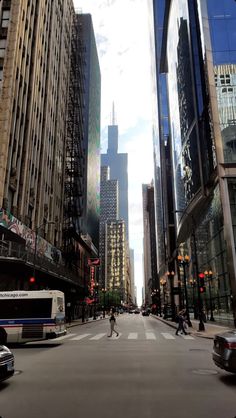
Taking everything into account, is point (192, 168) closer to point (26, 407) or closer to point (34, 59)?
point (34, 59)

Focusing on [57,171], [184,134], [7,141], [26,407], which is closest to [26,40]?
[7,141]

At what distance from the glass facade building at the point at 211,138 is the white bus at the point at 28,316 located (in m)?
16.5

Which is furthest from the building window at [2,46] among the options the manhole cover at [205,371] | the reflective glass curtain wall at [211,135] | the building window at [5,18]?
the manhole cover at [205,371]

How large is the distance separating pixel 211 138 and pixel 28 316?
30.4m

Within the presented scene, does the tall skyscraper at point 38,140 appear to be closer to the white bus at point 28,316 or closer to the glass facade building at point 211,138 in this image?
the white bus at point 28,316

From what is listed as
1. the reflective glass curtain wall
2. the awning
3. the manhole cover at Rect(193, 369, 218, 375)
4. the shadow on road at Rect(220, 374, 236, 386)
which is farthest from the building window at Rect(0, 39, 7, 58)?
the shadow on road at Rect(220, 374, 236, 386)

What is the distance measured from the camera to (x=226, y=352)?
901 centimetres

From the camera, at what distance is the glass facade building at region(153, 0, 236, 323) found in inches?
1487

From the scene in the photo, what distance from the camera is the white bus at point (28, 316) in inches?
744

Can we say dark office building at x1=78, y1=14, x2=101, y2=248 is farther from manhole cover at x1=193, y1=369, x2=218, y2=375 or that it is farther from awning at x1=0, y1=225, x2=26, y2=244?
manhole cover at x1=193, y1=369, x2=218, y2=375

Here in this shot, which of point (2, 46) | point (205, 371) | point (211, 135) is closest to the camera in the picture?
point (205, 371)

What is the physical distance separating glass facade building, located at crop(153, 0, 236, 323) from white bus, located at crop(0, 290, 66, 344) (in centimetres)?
1651

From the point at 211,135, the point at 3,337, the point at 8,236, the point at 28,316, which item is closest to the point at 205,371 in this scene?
the point at 28,316

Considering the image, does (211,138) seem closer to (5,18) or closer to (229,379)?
(5,18)
